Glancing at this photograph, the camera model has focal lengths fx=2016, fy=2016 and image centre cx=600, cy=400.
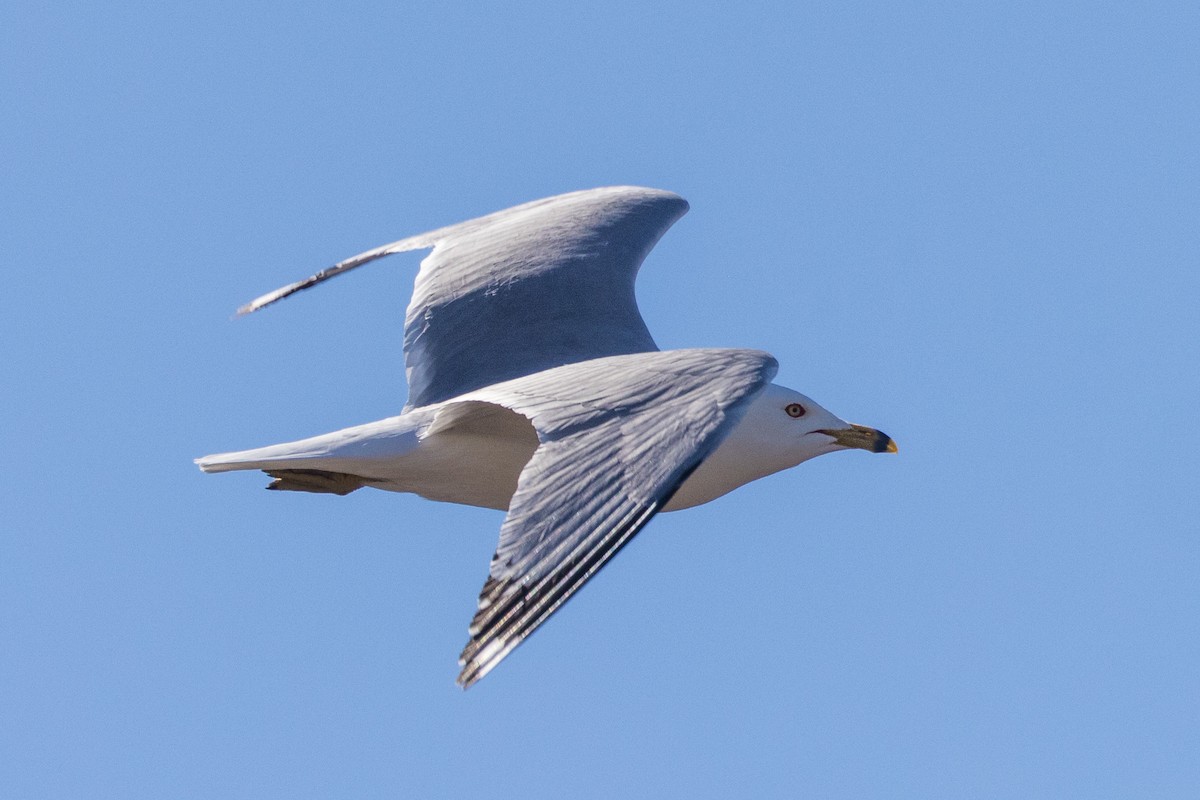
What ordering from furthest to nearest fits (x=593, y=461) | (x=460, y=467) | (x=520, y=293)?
(x=520, y=293) → (x=460, y=467) → (x=593, y=461)

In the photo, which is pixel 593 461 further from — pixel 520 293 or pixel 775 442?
pixel 520 293

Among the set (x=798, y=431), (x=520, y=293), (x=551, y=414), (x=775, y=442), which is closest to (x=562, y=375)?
(x=551, y=414)

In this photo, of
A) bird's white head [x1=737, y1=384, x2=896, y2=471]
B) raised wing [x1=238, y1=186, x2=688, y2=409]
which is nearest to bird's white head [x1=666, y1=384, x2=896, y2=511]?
bird's white head [x1=737, y1=384, x2=896, y2=471]

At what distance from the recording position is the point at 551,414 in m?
8.34

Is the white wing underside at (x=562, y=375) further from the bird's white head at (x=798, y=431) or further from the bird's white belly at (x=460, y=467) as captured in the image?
the bird's white head at (x=798, y=431)

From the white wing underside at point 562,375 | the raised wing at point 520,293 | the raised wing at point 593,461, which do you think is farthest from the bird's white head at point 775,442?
the raised wing at point 593,461

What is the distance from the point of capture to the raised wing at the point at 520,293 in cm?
1118

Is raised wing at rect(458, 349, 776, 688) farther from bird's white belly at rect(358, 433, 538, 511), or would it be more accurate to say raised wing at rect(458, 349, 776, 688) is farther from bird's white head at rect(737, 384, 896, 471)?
bird's white head at rect(737, 384, 896, 471)

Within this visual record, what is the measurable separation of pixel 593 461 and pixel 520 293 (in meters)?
3.87

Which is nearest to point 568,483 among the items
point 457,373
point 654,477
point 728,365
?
point 654,477

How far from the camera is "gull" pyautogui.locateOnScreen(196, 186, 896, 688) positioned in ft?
24.6

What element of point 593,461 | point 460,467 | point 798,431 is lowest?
point 460,467

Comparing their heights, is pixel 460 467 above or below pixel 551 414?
below

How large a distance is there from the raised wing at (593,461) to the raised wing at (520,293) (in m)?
2.01
